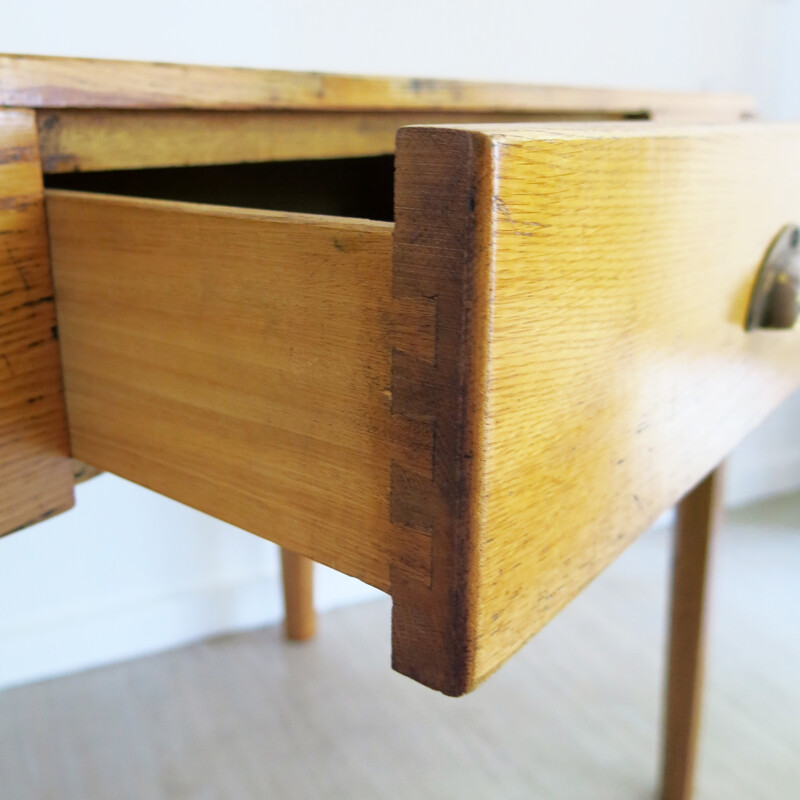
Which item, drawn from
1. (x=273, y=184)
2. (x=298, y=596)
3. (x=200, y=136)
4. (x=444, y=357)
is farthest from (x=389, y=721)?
(x=444, y=357)

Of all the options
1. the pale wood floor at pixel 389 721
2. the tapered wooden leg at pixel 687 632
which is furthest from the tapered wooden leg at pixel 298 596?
the tapered wooden leg at pixel 687 632

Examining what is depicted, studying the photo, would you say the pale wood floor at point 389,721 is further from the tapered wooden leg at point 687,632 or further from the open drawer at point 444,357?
the open drawer at point 444,357

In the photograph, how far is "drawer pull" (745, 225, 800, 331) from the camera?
0.53m

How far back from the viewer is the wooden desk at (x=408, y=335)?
30cm

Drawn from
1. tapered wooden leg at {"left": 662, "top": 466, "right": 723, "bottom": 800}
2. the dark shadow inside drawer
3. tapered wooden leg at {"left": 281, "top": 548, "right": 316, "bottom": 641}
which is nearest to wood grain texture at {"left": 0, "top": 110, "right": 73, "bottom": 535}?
the dark shadow inside drawer

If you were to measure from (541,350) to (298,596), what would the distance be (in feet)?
3.16

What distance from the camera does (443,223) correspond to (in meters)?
0.28

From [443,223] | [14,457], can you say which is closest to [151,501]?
[14,457]

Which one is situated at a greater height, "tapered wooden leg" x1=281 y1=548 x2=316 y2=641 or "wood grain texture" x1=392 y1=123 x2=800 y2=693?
"wood grain texture" x1=392 y1=123 x2=800 y2=693

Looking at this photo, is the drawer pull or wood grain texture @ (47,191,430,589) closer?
wood grain texture @ (47,191,430,589)

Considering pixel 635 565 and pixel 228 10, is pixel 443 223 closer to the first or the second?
pixel 228 10

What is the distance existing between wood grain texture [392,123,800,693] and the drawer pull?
8 cm

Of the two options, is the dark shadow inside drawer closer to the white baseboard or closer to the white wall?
the white wall

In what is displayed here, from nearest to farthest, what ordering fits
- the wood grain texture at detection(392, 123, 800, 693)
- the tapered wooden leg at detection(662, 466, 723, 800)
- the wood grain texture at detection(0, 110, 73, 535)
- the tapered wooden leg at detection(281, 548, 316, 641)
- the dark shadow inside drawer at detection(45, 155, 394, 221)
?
the wood grain texture at detection(392, 123, 800, 693) → the wood grain texture at detection(0, 110, 73, 535) → the dark shadow inside drawer at detection(45, 155, 394, 221) → the tapered wooden leg at detection(662, 466, 723, 800) → the tapered wooden leg at detection(281, 548, 316, 641)
